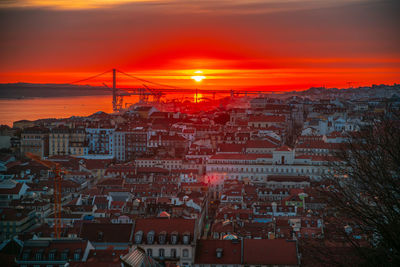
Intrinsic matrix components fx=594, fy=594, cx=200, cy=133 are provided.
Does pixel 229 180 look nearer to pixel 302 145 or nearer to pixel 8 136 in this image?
pixel 302 145

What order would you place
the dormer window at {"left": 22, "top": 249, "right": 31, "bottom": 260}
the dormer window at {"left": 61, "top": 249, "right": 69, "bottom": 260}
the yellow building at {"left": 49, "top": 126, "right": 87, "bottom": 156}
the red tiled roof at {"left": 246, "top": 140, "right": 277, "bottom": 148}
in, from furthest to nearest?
the yellow building at {"left": 49, "top": 126, "right": 87, "bottom": 156} → the red tiled roof at {"left": 246, "top": 140, "right": 277, "bottom": 148} → the dormer window at {"left": 22, "top": 249, "right": 31, "bottom": 260} → the dormer window at {"left": 61, "top": 249, "right": 69, "bottom": 260}

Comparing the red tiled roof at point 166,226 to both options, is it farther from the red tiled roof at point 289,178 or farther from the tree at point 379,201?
the red tiled roof at point 289,178

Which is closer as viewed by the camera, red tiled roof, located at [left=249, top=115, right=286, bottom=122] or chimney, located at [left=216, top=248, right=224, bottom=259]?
chimney, located at [left=216, top=248, right=224, bottom=259]

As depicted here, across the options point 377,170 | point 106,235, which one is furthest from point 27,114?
point 377,170

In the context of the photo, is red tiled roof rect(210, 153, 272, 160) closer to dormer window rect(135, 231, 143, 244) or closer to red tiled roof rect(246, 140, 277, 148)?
red tiled roof rect(246, 140, 277, 148)

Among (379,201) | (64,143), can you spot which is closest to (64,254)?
(379,201)

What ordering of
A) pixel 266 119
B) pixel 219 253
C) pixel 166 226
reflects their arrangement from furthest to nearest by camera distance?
pixel 266 119 < pixel 166 226 < pixel 219 253

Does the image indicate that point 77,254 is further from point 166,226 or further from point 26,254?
point 166,226

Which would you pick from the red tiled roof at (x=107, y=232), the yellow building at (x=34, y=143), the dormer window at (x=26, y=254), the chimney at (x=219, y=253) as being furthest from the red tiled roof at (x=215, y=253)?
the yellow building at (x=34, y=143)

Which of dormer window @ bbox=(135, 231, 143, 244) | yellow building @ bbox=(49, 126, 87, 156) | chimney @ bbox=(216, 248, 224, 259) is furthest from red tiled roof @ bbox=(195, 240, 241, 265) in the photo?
yellow building @ bbox=(49, 126, 87, 156)
